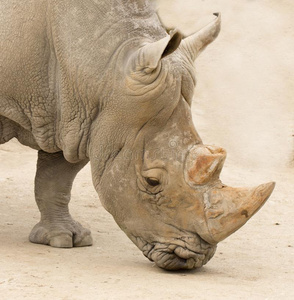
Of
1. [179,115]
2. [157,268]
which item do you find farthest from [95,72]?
[157,268]

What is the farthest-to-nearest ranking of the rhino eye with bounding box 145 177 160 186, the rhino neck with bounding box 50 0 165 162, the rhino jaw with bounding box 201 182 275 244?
the rhino neck with bounding box 50 0 165 162, the rhino eye with bounding box 145 177 160 186, the rhino jaw with bounding box 201 182 275 244

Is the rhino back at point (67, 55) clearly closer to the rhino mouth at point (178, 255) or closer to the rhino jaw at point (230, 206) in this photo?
the rhino mouth at point (178, 255)

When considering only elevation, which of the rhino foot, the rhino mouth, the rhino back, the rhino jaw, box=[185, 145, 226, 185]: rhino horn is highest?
the rhino back

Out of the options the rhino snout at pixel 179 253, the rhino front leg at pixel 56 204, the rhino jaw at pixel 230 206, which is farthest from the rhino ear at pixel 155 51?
the rhino front leg at pixel 56 204

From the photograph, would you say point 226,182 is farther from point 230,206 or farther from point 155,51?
point 155,51

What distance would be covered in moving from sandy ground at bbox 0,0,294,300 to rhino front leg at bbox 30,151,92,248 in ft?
0.46

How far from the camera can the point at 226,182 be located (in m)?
10.0

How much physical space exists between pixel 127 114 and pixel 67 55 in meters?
0.62

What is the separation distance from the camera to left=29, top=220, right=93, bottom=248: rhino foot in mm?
7082

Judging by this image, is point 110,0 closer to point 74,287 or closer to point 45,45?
point 45,45

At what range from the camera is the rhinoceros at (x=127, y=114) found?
5.80m

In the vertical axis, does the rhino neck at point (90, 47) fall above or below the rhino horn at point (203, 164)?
above

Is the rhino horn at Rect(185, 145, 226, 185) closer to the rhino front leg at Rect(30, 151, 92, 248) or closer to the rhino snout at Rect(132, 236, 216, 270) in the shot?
the rhino snout at Rect(132, 236, 216, 270)

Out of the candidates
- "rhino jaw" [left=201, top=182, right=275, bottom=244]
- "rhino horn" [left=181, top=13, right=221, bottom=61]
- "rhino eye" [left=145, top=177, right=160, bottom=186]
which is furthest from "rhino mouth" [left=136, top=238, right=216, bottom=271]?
"rhino horn" [left=181, top=13, right=221, bottom=61]
